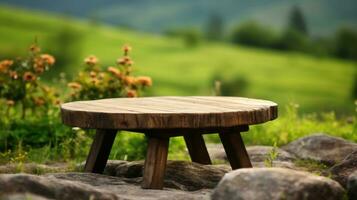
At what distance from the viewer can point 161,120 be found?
5727 millimetres

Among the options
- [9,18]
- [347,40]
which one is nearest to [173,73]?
[9,18]

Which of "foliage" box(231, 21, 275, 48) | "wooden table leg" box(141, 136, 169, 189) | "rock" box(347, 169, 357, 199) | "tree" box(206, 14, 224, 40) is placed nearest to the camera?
"rock" box(347, 169, 357, 199)

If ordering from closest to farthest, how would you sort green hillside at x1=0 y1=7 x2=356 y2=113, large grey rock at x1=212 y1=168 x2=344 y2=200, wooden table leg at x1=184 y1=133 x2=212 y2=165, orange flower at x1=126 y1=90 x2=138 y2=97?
large grey rock at x1=212 y1=168 x2=344 y2=200 → wooden table leg at x1=184 y1=133 x2=212 y2=165 → orange flower at x1=126 y1=90 x2=138 y2=97 → green hillside at x1=0 y1=7 x2=356 y2=113

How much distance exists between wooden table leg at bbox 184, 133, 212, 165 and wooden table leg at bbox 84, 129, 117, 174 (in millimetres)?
885

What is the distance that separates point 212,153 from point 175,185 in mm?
2232

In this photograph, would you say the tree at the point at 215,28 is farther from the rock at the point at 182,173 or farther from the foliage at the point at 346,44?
the rock at the point at 182,173

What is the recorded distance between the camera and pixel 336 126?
421 inches

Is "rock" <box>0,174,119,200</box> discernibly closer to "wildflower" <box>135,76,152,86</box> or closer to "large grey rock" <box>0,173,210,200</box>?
"large grey rock" <box>0,173,210,200</box>

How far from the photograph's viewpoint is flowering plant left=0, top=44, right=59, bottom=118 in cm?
944

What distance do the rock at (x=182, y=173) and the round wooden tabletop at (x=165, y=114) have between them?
63 cm

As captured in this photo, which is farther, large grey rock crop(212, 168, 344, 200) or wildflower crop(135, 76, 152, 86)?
wildflower crop(135, 76, 152, 86)

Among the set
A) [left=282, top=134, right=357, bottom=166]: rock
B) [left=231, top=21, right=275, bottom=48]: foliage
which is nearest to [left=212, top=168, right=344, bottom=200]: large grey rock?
[left=282, top=134, right=357, bottom=166]: rock

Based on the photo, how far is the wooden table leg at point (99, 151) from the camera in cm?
673

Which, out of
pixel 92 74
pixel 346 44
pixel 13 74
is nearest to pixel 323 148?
pixel 92 74
